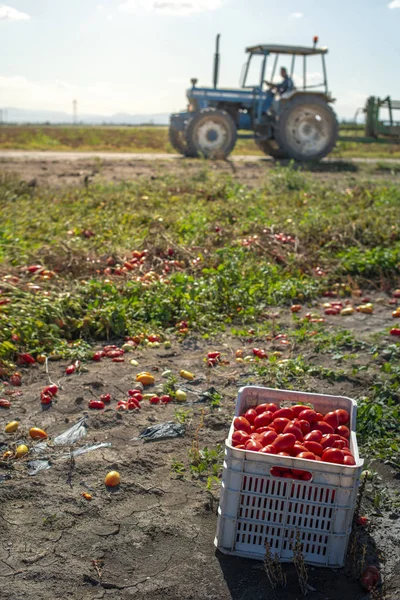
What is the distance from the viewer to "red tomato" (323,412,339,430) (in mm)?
3494

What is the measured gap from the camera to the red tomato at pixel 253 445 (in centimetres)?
307

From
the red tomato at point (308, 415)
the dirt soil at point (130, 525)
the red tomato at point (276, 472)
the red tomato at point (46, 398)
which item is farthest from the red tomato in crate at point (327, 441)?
the red tomato at point (46, 398)

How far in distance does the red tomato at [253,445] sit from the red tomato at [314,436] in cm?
27

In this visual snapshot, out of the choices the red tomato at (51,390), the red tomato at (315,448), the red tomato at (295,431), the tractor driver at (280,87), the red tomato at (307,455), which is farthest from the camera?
the tractor driver at (280,87)

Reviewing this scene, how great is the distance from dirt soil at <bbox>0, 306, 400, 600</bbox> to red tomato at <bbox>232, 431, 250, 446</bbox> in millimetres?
490

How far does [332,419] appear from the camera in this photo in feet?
11.5

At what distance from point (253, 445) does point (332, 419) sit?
607mm

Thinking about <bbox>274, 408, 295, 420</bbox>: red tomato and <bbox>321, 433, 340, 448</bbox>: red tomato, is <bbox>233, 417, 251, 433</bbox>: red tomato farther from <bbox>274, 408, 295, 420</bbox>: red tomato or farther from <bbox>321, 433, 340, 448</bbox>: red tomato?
<bbox>321, 433, 340, 448</bbox>: red tomato

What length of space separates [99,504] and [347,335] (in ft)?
9.69

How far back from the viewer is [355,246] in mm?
8664

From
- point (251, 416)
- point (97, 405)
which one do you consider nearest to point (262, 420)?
point (251, 416)

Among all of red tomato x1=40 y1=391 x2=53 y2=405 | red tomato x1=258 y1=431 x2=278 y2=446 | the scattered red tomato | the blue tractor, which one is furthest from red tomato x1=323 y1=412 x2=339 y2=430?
the blue tractor

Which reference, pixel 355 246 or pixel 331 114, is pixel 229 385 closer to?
Result: pixel 355 246

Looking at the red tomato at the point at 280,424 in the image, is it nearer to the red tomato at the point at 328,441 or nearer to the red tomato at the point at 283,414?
the red tomato at the point at 283,414
